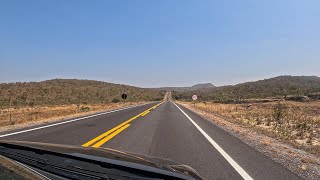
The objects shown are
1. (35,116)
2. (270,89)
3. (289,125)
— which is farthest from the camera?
(270,89)

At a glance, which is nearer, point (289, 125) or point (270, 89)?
point (289, 125)

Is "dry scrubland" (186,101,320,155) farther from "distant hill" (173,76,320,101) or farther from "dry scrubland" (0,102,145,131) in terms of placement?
"distant hill" (173,76,320,101)

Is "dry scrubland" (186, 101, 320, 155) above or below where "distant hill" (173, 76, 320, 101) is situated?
below

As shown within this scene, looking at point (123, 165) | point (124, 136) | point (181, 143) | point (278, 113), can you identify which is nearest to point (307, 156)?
point (181, 143)

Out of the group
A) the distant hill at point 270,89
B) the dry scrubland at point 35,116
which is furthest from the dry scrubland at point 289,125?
the distant hill at point 270,89

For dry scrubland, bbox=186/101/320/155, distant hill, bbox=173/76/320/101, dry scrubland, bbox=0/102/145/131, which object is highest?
distant hill, bbox=173/76/320/101

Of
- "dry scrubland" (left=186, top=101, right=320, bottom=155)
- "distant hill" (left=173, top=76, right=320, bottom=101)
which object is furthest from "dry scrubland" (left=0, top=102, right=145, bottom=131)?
"distant hill" (left=173, top=76, right=320, bottom=101)

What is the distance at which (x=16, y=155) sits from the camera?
156 inches

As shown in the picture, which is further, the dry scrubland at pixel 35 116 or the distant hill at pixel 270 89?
the distant hill at pixel 270 89

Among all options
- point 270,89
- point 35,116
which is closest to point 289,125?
point 35,116

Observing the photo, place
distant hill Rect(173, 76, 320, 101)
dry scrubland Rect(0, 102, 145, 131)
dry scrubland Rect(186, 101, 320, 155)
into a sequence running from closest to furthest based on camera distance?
dry scrubland Rect(186, 101, 320, 155)
dry scrubland Rect(0, 102, 145, 131)
distant hill Rect(173, 76, 320, 101)

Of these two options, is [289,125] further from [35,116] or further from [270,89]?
[270,89]

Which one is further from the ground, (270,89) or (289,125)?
(270,89)

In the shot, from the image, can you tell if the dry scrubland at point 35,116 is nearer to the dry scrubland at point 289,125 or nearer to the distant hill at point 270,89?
the dry scrubland at point 289,125
